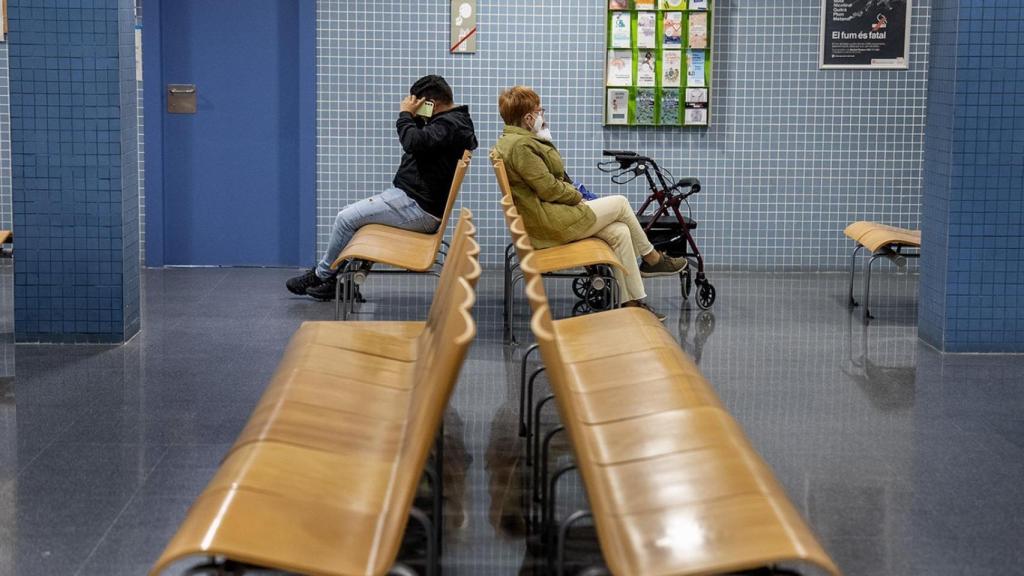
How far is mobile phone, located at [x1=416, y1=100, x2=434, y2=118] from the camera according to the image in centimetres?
722

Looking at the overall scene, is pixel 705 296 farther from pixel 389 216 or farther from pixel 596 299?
pixel 389 216

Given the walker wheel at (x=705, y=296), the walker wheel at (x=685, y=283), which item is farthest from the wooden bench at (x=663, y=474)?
the walker wheel at (x=685, y=283)

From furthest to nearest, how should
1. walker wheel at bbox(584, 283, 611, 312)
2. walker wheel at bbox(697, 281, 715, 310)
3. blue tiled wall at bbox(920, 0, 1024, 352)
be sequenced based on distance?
walker wheel at bbox(697, 281, 715, 310) → walker wheel at bbox(584, 283, 611, 312) → blue tiled wall at bbox(920, 0, 1024, 352)

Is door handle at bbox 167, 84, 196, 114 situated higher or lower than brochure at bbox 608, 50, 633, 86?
lower

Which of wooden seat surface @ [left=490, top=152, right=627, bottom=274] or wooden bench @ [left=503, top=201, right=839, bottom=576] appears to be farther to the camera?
wooden seat surface @ [left=490, top=152, right=627, bottom=274]

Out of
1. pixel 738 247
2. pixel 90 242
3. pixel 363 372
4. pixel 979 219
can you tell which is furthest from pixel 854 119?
pixel 363 372

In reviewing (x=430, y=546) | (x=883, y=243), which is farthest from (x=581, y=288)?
(x=430, y=546)

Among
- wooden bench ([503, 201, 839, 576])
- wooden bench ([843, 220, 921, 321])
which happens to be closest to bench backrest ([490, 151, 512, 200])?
wooden bench ([503, 201, 839, 576])

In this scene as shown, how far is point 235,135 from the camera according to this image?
364 inches

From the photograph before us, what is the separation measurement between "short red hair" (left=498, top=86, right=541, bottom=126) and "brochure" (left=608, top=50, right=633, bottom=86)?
2.53 m

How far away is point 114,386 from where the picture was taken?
5.61m

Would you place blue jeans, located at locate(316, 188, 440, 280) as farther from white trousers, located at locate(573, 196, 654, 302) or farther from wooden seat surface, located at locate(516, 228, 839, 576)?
wooden seat surface, located at locate(516, 228, 839, 576)

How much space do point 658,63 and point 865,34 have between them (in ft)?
4.64

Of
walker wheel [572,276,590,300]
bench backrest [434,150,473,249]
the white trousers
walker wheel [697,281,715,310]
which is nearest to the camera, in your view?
bench backrest [434,150,473,249]
